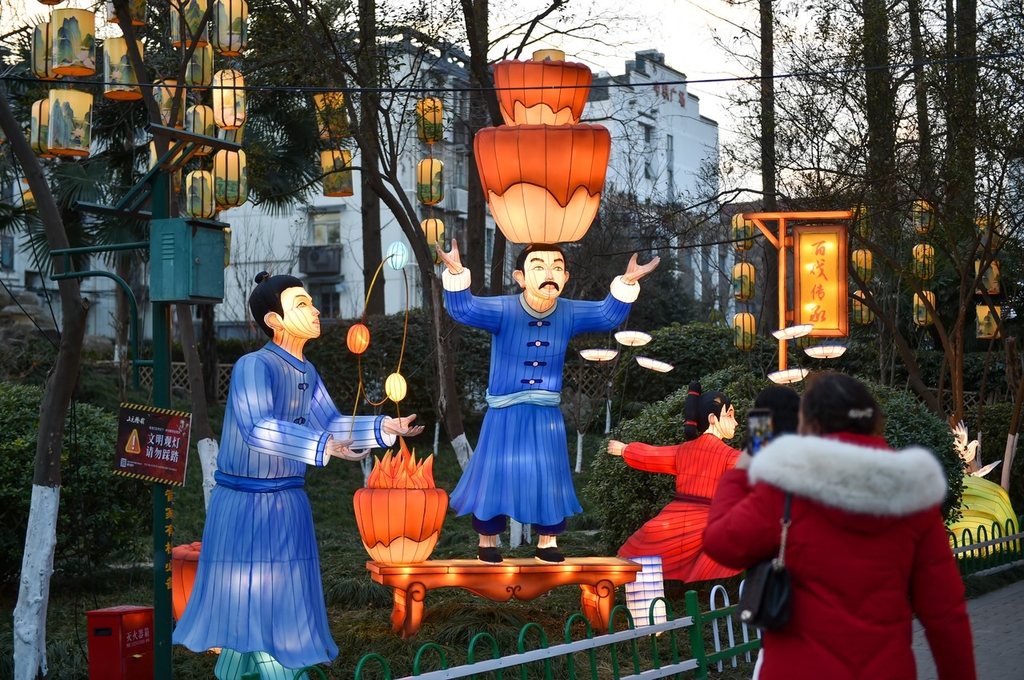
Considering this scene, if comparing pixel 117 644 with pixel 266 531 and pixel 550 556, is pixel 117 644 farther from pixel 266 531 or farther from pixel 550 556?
pixel 550 556

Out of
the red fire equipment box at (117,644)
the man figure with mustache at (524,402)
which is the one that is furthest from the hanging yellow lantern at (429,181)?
the red fire equipment box at (117,644)

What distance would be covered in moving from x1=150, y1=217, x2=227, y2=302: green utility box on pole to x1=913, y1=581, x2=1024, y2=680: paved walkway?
451 centimetres

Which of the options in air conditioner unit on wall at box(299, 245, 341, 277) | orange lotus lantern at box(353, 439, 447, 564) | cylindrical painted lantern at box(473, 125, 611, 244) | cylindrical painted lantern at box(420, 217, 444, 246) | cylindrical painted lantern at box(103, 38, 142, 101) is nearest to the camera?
orange lotus lantern at box(353, 439, 447, 564)

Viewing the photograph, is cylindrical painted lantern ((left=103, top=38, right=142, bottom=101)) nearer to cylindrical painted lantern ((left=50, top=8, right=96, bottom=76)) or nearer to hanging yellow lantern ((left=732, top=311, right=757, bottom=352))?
cylindrical painted lantern ((left=50, top=8, right=96, bottom=76))

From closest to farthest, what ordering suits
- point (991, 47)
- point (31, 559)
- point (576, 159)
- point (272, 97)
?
point (31, 559), point (576, 159), point (991, 47), point (272, 97)

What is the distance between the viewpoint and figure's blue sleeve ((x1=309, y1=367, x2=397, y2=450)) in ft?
20.5

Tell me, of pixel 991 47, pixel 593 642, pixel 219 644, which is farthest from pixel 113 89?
pixel 991 47

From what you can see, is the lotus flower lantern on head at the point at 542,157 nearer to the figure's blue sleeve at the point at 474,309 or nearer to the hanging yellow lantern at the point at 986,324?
the figure's blue sleeve at the point at 474,309

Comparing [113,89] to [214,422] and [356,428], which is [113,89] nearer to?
[356,428]

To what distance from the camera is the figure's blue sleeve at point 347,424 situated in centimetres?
625

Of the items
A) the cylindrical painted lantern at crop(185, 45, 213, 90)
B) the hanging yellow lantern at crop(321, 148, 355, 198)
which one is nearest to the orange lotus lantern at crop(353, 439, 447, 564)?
the cylindrical painted lantern at crop(185, 45, 213, 90)

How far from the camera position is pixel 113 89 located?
9.66 meters

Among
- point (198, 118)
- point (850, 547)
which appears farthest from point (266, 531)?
point (198, 118)

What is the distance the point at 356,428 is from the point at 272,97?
10.6m
